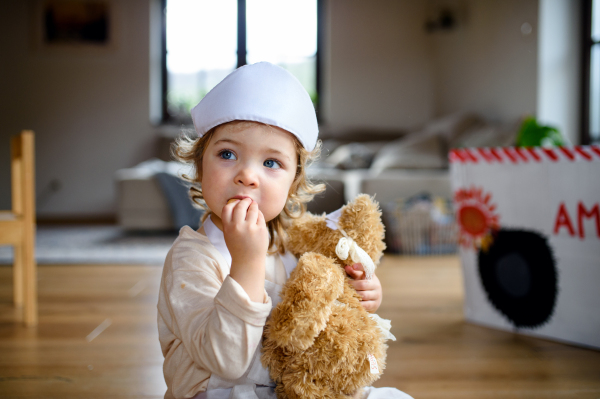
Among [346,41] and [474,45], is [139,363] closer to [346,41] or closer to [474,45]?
[474,45]

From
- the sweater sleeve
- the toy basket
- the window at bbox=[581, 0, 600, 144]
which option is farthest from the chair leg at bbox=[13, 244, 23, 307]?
the window at bbox=[581, 0, 600, 144]

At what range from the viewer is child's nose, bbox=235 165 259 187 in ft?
1.90

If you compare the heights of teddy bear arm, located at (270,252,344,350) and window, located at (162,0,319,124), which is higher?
window, located at (162,0,319,124)

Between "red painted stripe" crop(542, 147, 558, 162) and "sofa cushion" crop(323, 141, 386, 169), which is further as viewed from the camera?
"sofa cushion" crop(323, 141, 386, 169)

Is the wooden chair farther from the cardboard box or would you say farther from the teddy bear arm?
the cardboard box

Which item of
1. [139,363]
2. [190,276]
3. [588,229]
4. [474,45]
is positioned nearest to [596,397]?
[588,229]

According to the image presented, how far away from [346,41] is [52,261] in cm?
339

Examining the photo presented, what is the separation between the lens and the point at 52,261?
2299 mm

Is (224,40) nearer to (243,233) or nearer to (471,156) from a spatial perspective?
(471,156)

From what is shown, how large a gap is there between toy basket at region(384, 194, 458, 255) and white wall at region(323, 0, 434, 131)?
7.23 ft

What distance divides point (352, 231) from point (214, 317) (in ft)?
0.76

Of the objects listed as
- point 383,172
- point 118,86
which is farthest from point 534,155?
point 118,86

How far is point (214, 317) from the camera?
0.53m

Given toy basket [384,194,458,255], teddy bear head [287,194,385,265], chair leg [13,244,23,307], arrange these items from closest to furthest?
1. teddy bear head [287,194,385,265]
2. chair leg [13,244,23,307]
3. toy basket [384,194,458,255]
